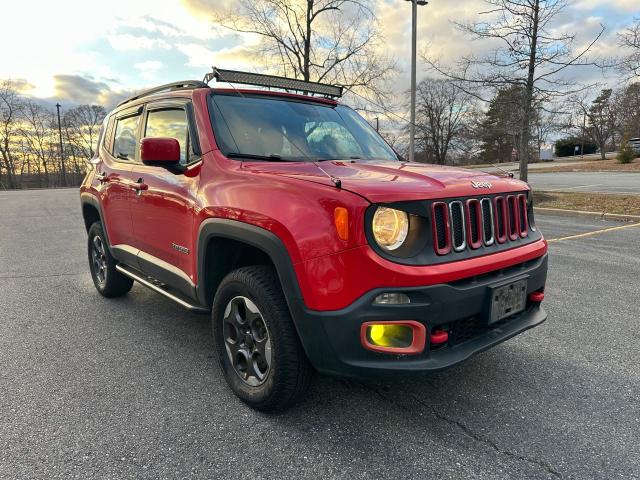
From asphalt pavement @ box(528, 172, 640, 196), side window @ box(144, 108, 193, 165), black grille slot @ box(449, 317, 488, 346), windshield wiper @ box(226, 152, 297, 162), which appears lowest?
black grille slot @ box(449, 317, 488, 346)

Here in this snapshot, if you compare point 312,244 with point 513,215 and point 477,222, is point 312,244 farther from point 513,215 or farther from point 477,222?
point 513,215

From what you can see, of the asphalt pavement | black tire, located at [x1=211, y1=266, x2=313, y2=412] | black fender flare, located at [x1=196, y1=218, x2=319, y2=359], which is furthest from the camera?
the asphalt pavement

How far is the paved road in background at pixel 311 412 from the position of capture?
213cm

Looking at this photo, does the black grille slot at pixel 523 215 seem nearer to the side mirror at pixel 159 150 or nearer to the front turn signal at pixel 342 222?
the front turn signal at pixel 342 222

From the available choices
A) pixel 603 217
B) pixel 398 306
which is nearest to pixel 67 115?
pixel 603 217

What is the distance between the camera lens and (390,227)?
85.0 inches

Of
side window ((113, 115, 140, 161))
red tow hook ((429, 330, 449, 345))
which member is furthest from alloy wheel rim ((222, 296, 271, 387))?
side window ((113, 115, 140, 161))

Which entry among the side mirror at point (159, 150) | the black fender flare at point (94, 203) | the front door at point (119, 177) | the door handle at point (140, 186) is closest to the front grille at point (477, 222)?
the side mirror at point (159, 150)

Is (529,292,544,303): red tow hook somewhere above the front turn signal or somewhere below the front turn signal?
below

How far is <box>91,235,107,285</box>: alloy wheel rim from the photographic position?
4723 mm

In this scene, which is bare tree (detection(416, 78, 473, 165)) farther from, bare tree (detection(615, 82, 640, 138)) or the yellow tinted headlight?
the yellow tinted headlight

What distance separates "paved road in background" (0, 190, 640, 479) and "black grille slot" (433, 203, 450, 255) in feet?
3.32

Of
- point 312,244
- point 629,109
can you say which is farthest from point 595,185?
point 629,109

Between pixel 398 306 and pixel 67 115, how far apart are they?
56769mm
